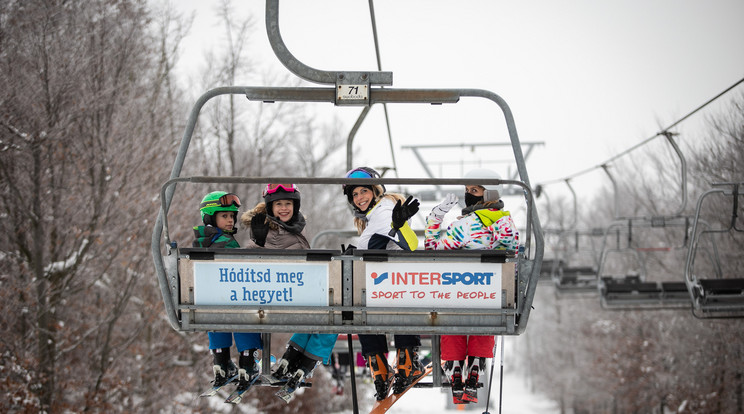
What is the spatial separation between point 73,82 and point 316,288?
948 centimetres

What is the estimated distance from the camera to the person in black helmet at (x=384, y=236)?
14.0ft

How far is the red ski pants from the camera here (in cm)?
455

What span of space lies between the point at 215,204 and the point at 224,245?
0.29 meters

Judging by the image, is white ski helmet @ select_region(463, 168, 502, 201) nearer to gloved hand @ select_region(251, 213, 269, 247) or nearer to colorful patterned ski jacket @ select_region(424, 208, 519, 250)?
colorful patterned ski jacket @ select_region(424, 208, 519, 250)

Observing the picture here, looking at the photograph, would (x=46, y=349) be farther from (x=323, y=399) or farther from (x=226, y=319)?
(x=323, y=399)

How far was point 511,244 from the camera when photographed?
420 centimetres

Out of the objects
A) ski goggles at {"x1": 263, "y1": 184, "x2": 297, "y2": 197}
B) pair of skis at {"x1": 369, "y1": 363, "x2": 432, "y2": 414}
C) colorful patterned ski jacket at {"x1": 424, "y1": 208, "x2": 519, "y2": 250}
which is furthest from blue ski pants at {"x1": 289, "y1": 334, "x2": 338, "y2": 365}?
colorful patterned ski jacket at {"x1": 424, "y1": 208, "x2": 519, "y2": 250}

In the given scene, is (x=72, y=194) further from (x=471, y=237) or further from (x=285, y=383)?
(x=471, y=237)

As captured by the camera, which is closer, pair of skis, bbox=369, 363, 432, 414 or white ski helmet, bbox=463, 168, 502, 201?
white ski helmet, bbox=463, 168, 502, 201

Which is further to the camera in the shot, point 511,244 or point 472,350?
point 472,350

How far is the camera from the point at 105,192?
12.9 m

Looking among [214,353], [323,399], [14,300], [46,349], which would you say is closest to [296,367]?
[214,353]

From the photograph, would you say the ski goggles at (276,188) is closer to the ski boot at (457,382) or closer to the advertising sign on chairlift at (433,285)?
the advertising sign on chairlift at (433,285)

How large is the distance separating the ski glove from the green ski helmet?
1169 millimetres
